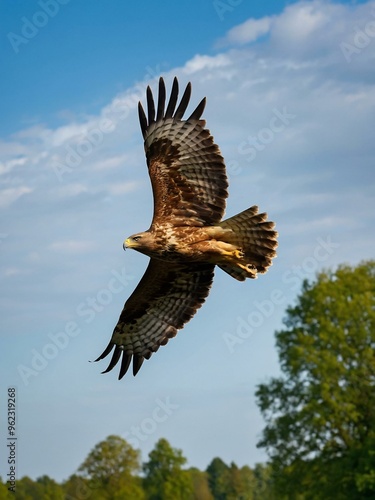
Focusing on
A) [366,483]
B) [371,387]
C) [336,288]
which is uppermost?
[336,288]

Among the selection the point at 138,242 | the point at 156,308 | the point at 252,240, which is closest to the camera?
the point at 138,242

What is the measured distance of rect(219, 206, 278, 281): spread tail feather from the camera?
16.6m

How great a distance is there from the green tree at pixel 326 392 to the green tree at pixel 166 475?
31376 mm

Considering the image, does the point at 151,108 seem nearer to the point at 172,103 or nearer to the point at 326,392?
the point at 172,103

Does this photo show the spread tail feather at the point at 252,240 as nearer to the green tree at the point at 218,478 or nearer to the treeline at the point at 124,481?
the treeline at the point at 124,481

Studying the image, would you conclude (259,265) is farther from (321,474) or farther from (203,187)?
(321,474)

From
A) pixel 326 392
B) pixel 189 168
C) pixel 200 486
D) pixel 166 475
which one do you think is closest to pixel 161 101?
pixel 189 168

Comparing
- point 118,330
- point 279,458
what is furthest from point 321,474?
point 118,330

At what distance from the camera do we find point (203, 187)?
53.3 feet

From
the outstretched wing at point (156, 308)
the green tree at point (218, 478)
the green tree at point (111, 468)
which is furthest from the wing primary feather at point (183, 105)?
the green tree at point (218, 478)

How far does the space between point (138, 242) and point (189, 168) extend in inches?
58.2

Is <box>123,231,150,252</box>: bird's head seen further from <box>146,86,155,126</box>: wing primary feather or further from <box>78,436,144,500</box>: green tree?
<box>78,436,144,500</box>: green tree

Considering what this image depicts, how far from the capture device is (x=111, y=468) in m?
69.0

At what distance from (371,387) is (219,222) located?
28755mm
